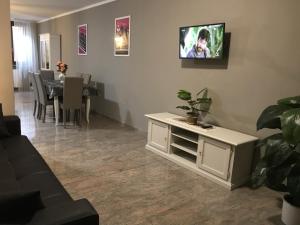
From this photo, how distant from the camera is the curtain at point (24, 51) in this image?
9102mm

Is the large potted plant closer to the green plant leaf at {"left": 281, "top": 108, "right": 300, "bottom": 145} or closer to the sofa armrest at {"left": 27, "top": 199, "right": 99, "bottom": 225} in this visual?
the green plant leaf at {"left": 281, "top": 108, "right": 300, "bottom": 145}

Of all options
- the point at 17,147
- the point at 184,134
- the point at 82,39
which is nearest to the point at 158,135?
the point at 184,134

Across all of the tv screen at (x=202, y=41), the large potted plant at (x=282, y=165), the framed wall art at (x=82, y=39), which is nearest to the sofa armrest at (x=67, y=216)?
the large potted plant at (x=282, y=165)

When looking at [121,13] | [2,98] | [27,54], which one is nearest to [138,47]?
[121,13]

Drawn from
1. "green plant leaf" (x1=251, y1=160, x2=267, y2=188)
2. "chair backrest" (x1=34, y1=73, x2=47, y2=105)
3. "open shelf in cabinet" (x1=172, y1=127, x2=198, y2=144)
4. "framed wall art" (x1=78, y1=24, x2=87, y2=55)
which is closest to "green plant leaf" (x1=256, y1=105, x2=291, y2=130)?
"green plant leaf" (x1=251, y1=160, x2=267, y2=188)

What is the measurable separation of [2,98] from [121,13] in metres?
2.67

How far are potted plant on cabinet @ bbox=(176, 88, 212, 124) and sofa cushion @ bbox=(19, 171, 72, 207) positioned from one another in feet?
6.43

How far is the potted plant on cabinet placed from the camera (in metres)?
3.38

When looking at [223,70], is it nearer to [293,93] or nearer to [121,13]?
[293,93]

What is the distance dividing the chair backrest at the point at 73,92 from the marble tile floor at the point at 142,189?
2.48ft

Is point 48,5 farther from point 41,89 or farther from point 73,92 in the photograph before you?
point 73,92

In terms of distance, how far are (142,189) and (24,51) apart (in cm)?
838

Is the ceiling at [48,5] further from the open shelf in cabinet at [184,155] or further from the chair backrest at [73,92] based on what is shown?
the open shelf in cabinet at [184,155]

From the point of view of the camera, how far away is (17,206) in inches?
44.1
